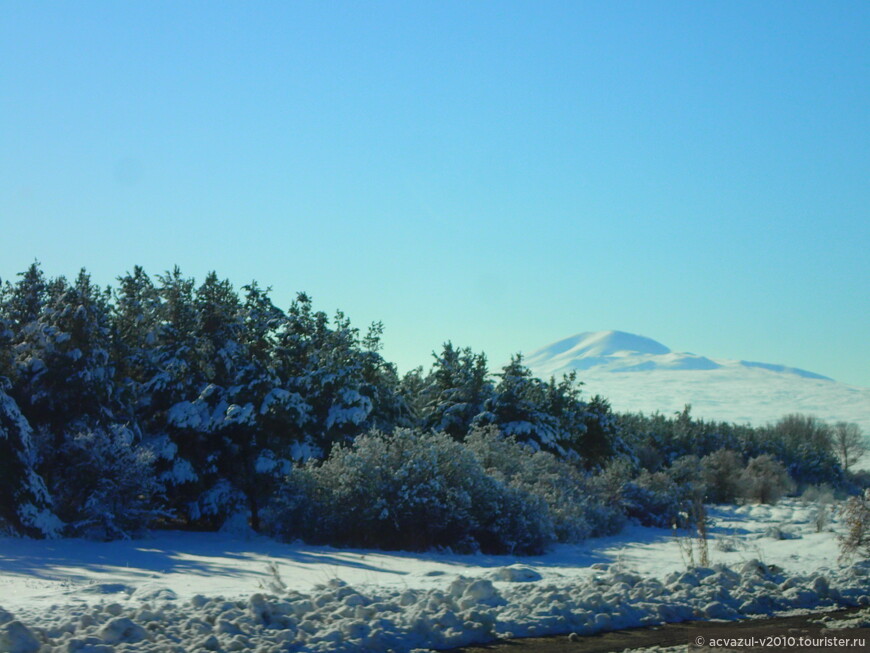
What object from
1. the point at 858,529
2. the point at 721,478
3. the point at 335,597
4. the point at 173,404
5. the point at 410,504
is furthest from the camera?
the point at 721,478

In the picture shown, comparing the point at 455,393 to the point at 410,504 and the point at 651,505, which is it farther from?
the point at 410,504

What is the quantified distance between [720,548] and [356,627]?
14.4 metres

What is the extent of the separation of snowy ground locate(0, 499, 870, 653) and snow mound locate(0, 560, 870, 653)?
2cm

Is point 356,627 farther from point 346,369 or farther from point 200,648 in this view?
point 346,369

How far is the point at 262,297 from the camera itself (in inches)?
1204

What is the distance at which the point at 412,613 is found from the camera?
920 centimetres

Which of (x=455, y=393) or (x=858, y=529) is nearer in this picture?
(x=858, y=529)

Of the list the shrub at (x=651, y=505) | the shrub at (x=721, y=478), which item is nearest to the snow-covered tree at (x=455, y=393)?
the shrub at (x=651, y=505)

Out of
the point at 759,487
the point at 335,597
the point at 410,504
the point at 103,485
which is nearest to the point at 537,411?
the point at 759,487

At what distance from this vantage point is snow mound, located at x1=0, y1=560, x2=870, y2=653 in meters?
7.83

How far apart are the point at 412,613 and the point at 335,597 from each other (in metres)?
0.99

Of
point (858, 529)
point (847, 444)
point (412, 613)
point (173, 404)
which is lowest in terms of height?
point (412, 613)

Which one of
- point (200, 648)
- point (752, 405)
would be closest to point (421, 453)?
point (200, 648)

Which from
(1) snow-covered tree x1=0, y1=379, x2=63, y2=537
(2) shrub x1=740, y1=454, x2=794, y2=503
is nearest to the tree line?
(1) snow-covered tree x1=0, y1=379, x2=63, y2=537
